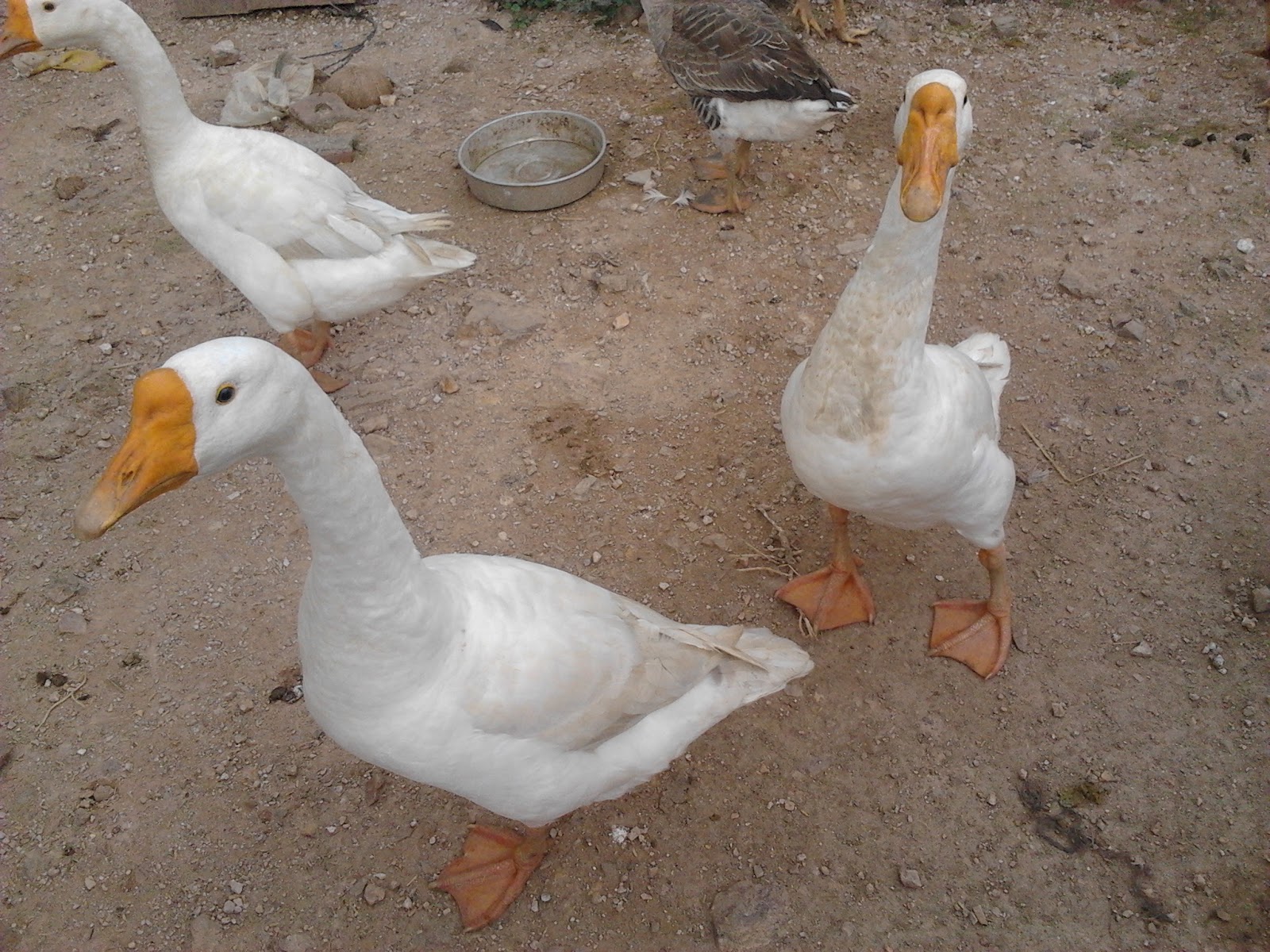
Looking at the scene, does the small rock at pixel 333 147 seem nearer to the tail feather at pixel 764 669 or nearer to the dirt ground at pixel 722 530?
the dirt ground at pixel 722 530

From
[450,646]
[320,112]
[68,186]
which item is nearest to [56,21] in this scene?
[68,186]

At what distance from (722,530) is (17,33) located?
355 centimetres

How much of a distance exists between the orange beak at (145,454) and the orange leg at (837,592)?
2.27 meters

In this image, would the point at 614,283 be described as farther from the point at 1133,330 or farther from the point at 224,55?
the point at 224,55

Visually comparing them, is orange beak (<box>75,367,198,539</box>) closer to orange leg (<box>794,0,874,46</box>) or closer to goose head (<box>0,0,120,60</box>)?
goose head (<box>0,0,120,60</box>)

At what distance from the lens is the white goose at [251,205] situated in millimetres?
3627

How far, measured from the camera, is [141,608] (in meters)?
3.41

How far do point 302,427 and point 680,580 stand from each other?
1.98 metres

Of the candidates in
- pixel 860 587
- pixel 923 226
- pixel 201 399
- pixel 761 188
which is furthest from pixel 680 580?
pixel 761 188

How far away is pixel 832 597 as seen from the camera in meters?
3.30

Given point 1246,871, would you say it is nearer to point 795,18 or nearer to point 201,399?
point 201,399

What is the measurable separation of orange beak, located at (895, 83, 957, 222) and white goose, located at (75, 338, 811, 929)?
4.25ft

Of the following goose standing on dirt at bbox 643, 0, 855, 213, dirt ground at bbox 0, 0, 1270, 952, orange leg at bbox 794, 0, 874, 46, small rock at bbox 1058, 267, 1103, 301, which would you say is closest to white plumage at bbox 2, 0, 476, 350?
dirt ground at bbox 0, 0, 1270, 952

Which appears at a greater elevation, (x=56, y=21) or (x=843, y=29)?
(x=56, y=21)
